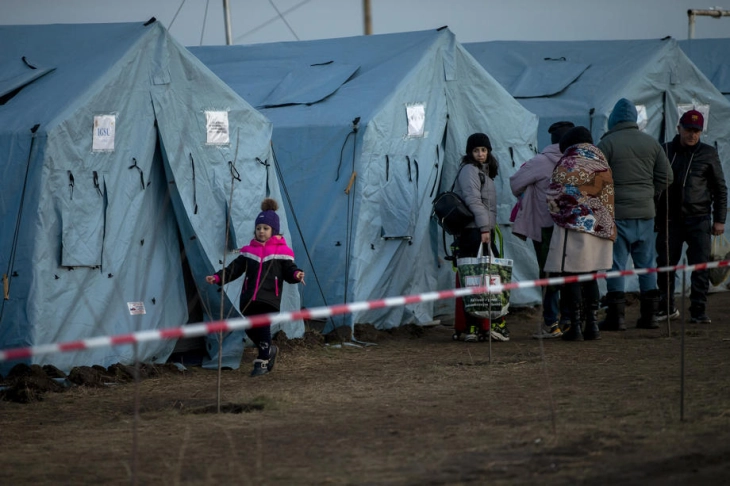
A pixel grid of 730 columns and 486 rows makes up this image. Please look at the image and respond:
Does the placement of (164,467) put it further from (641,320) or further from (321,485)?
(641,320)

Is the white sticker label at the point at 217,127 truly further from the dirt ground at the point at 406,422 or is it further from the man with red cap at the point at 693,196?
the man with red cap at the point at 693,196

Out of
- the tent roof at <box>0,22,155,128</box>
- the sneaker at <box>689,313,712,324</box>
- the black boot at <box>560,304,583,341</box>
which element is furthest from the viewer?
the sneaker at <box>689,313,712,324</box>

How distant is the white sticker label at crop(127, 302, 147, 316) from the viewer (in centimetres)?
948

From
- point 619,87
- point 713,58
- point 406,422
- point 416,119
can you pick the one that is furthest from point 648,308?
point 713,58

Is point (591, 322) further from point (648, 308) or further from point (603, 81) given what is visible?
point (603, 81)

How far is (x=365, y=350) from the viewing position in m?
10.7

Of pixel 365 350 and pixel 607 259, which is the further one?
pixel 365 350

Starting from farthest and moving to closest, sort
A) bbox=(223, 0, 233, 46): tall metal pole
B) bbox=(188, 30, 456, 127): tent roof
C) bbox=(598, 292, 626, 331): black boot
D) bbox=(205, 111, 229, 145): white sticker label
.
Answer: bbox=(223, 0, 233, 46): tall metal pole → bbox=(188, 30, 456, 127): tent roof → bbox=(598, 292, 626, 331): black boot → bbox=(205, 111, 229, 145): white sticker label

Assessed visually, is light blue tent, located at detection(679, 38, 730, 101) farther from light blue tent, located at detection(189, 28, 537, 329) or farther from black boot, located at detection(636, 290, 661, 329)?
black boot, located at detection(636, 290, 661, 329)

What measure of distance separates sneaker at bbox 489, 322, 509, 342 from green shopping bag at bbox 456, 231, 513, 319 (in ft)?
0.66

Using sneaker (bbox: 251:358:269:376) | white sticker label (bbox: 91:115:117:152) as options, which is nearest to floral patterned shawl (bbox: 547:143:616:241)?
sneaker (bbox: 251:358:269:376)

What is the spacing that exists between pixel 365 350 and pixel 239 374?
166 centimetres

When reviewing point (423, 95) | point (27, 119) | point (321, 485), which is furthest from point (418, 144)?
point (321, 485)

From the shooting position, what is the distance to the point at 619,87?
14.2m
